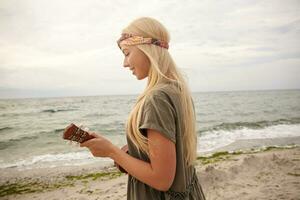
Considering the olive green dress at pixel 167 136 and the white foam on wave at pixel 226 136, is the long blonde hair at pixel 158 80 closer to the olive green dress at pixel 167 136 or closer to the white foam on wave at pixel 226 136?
the olive green dress at pixel 167 136

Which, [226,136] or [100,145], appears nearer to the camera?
[100,145]

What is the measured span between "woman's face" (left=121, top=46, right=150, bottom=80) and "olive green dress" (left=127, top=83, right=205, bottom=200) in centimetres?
23

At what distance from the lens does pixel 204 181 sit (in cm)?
732

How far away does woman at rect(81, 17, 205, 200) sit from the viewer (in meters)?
1.41

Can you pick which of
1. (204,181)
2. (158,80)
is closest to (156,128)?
(158,80)

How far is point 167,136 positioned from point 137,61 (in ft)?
1.79

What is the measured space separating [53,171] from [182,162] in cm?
1026

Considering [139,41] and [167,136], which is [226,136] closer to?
[139,41]

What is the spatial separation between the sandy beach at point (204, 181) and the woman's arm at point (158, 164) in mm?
5419

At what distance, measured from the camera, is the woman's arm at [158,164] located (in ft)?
4.57

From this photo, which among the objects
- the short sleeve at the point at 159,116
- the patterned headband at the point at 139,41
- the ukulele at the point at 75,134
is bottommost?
the ukulele at the point at 75,134

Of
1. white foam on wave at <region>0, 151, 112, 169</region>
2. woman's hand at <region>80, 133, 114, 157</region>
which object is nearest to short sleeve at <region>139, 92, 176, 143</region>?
woman's hand at <region>80, 133, 114, 157</region>

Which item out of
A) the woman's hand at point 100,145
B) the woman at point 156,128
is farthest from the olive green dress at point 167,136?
the woman's hand at point 100,145

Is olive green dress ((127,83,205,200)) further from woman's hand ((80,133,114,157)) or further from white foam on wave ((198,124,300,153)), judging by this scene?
white foam on wave ((198,124,300,153))
